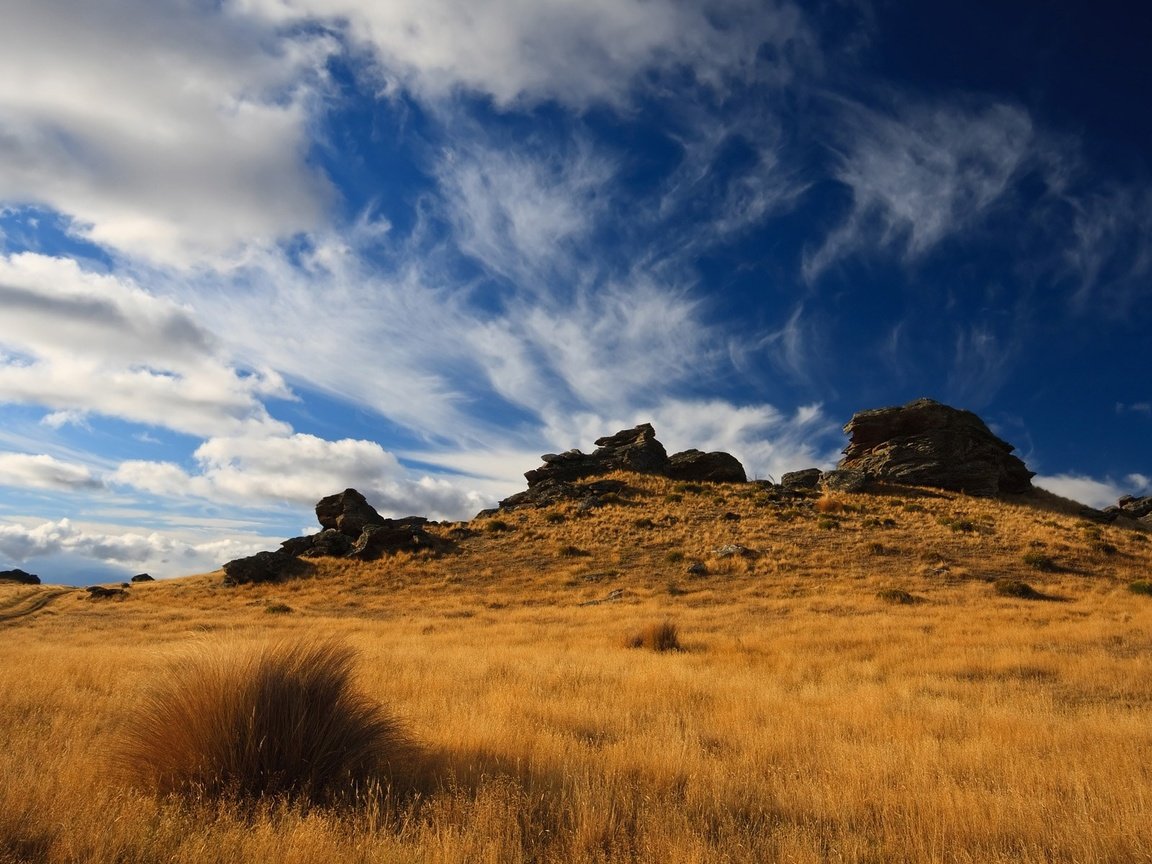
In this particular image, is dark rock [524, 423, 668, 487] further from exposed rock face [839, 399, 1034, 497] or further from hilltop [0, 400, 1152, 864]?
hilltop [0, 400, 1152, 864]

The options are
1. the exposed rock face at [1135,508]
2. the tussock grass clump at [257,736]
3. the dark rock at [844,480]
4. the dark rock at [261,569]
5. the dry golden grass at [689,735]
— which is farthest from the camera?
the exposed rock face at [1135,508]

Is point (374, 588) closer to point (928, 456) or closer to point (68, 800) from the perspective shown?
point (68, 800)

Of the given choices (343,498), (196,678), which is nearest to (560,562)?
(343,498)

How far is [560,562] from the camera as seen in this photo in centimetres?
3853

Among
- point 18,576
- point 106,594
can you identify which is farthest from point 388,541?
point 18,576

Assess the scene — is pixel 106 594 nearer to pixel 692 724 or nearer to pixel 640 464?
pixel 640 464

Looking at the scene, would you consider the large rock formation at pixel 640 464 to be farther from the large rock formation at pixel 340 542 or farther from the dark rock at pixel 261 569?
the dark rock at pixel 261 569

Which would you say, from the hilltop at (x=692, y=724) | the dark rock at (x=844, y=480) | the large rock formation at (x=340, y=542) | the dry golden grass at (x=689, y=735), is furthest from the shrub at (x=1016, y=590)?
the large rock formation at (x=340, y=542)

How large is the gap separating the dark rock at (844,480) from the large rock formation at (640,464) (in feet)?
28.6

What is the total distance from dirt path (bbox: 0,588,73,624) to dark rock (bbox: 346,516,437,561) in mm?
17079

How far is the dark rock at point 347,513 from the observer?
4950 centimetres

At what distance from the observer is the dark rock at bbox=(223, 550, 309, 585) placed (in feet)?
134

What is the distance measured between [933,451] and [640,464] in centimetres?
2478

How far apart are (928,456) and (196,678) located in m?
57.6
